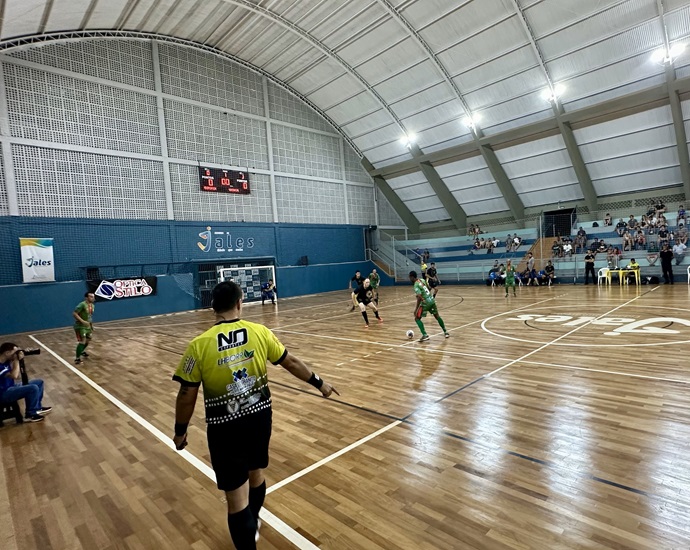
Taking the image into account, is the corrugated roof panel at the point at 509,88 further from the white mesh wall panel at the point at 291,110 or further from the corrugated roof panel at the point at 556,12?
the white mesh wall panel at the point at 291,110

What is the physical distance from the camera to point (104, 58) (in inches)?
730

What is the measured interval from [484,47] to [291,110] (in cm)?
1239

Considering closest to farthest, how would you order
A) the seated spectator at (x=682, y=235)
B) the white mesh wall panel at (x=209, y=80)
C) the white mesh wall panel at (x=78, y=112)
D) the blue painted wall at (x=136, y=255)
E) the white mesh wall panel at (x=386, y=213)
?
the blue painted wall at (x=136, y=255) → the white mesh wall panel at (x=78, y=112) → the seated spectator at (x=682, y=235) → the white mesh wall panel at (x=209, y=80) → the white mesh wall panel at (x=386, y=213)

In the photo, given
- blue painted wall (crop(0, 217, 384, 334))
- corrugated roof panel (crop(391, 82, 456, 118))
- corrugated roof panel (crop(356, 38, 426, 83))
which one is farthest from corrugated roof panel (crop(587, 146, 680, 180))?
blue painted wall (crop(0, 217, 384, 334))

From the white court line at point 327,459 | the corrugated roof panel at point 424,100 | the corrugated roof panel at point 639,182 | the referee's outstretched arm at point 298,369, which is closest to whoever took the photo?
the referee's outstretched arm at point 298,369

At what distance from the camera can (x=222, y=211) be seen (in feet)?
74.2

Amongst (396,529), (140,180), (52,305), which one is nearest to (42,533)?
(396,529)

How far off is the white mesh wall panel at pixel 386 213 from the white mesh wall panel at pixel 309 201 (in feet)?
13.9

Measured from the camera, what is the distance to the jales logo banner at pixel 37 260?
1603cm

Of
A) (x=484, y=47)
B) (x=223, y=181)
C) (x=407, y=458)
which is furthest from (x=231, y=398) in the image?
(x=484, y=47)

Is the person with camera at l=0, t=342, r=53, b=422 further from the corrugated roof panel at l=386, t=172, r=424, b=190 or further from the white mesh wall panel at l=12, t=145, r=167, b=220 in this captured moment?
the corrugated roof panel at l=386, t=172, r=424, b=190

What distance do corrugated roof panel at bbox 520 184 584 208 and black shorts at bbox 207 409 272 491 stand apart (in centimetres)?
2814

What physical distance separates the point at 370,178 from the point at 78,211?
20455 mm

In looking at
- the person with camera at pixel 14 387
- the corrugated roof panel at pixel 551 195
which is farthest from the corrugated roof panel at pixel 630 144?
the person with camera at pixel 14 387
